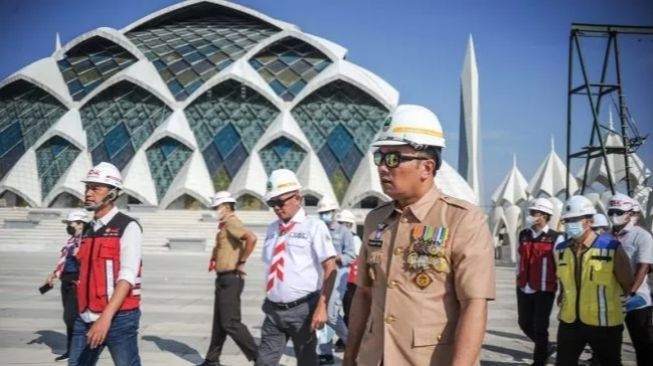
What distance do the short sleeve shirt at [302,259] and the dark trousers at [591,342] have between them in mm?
1561

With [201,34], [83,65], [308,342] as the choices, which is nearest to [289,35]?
[201,34]

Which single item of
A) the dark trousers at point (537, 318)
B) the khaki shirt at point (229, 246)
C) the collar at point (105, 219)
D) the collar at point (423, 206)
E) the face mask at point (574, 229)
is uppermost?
the collar at point (423, 206)

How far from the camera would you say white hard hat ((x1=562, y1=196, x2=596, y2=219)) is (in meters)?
3.76

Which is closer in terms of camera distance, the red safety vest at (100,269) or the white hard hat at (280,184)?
the red safety vest at (100,269)

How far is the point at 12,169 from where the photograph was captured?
31.9 meters

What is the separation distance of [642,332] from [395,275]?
129 inches

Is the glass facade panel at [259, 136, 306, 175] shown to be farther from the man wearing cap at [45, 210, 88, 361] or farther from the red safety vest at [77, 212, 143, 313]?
the red safety vest at [77, 212, 143, 313]

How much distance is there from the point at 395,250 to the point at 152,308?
20.6 ft

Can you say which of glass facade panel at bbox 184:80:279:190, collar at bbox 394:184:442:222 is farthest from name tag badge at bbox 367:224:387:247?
glass facade panel at bbox 184:80:279:190

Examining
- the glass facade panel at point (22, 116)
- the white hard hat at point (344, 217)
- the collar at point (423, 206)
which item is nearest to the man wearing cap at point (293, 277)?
the collar at point (423, 206)

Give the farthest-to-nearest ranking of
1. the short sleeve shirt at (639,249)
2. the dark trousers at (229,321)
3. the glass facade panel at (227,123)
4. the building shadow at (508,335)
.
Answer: the glass facade panel at (227,123)
the building shadow at (508,335)
the dark trousers at (229,321)
the short sleeve shirt at (639,249)

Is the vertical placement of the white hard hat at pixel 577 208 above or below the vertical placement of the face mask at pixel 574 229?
above

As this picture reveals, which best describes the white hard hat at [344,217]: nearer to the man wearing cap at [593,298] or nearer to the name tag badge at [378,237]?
the man wearing cap at [593,298]

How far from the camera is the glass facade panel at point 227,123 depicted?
32.4 meters
